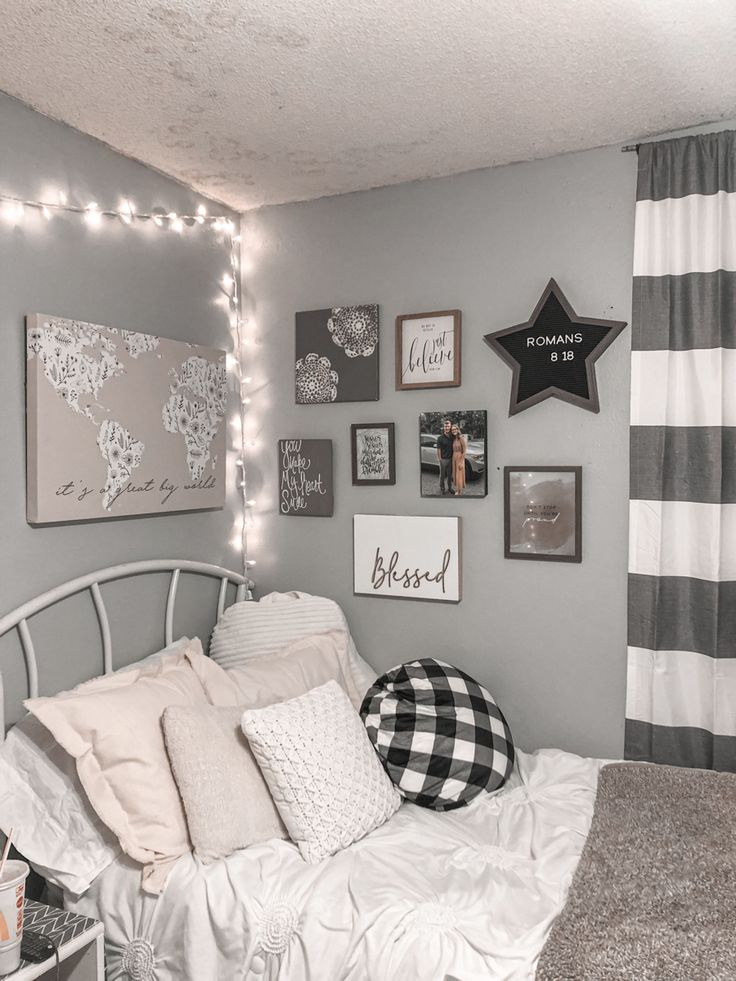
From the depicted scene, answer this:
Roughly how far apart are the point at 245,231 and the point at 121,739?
195 centimetres

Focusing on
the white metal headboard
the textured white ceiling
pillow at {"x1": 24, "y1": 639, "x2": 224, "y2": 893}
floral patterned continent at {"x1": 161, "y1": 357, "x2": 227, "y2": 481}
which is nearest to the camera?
the textured white ceiling

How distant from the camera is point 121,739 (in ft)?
6.20

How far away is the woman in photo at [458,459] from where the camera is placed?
8.55 ft

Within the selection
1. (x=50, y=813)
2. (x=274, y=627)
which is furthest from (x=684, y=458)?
(x=50, y=813)

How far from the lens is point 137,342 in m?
2.40

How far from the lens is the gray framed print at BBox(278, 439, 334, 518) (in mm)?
2836

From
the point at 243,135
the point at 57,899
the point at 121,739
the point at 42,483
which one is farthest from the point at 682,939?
the point at 243,135

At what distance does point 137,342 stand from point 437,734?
4.97 ft

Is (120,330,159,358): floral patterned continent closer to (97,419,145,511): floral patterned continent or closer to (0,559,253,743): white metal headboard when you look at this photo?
(97,419,145,511): floral patterned continent

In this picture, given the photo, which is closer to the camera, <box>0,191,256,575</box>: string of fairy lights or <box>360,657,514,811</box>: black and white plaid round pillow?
<box>360,657,514,811</box>: black and white plaid round pillow

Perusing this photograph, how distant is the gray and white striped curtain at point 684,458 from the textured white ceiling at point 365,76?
0.76 ft

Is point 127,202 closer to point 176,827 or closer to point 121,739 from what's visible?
point 121,739

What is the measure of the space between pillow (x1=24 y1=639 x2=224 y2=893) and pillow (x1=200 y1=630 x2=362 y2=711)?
293 mm

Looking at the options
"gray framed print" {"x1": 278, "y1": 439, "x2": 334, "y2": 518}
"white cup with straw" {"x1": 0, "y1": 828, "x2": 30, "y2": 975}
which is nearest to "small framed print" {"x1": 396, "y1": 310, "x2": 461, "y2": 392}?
"gray framed print" {"x1": 278, "y1": 439, "x2": 334, "y2": 518}
